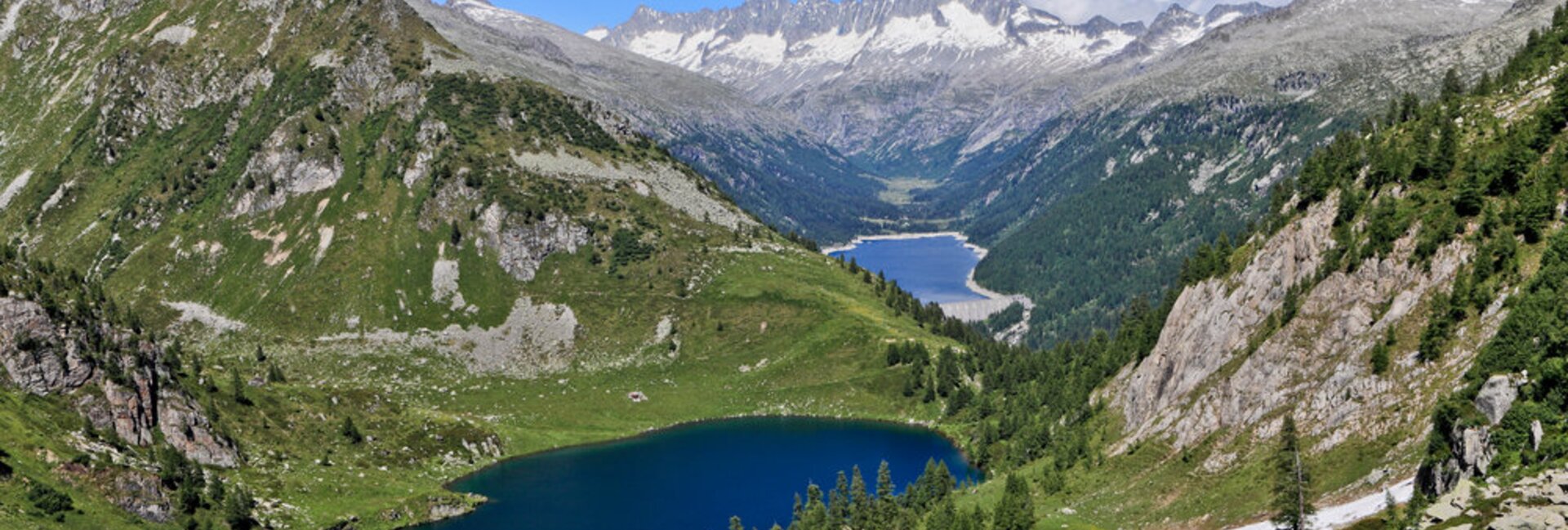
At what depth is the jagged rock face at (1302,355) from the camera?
2746 inches

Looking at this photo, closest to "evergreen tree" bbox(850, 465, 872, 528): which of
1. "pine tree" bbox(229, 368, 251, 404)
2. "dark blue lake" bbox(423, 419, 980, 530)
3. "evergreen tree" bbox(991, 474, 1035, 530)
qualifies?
"dark blue lake" bbox(423, 419, 980, 530)

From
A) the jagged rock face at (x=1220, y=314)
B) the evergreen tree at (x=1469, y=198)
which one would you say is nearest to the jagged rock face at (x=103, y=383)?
the jagged rock face at (x=1220, y=314)

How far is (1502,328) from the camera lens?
187ft

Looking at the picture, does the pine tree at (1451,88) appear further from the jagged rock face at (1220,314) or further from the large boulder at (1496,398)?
the large boulder at (1496,398)

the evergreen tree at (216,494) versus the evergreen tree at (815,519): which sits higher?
the evergreen tree at (216,494)

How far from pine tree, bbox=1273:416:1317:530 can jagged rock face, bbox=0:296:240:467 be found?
11110 cm

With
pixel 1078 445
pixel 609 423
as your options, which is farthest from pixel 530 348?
pixel 1078 445

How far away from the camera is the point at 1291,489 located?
6025 cm

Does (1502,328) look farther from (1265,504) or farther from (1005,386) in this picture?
(1005,386)

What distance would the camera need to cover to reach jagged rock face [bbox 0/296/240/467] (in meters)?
107

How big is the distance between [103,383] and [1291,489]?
11727 cm

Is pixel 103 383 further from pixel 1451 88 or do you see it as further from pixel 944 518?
pixel 1451 88

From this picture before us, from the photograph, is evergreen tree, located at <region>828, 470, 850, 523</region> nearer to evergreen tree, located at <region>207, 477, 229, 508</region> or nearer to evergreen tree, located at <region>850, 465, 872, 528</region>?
evergreen tree, located at <region>850, 465, 872, 528</region>

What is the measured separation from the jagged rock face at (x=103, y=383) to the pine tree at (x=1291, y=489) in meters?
111
